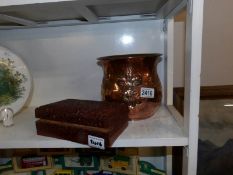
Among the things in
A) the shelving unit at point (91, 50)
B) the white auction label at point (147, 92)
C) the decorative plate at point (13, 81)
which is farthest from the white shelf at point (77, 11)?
the white auction label at point (147, 92)

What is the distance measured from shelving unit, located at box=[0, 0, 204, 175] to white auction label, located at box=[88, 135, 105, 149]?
0.14 feet

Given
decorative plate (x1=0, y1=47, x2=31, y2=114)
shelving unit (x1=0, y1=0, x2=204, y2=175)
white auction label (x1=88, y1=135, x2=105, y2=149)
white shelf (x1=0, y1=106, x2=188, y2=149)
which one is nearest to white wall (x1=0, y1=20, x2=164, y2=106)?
shelving unit (x1=0, y1=0, x2=204, y2=175)

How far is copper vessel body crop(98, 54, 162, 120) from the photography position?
0.64 metres

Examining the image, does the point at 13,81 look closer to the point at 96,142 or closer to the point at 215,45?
the point at 96,142

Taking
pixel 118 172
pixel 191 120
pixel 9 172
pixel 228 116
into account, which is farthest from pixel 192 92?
pixel 9 172

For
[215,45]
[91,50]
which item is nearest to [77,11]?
[91,50]

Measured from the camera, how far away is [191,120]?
1.64 feet

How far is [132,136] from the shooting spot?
0.56 metres

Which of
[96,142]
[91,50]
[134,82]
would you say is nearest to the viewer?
[96,142]

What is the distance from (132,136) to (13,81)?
0.46 meters

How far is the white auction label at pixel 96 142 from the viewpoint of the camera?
0.51 metres

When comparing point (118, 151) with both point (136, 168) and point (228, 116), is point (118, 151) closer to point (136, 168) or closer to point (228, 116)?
point (136, 168)

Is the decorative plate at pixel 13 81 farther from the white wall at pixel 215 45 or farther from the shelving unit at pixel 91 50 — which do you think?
the white wall at pixel 215 45

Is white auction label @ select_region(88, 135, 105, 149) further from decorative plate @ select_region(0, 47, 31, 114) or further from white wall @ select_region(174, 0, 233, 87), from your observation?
white wall @ select_region(174, 0, 233, 87)
